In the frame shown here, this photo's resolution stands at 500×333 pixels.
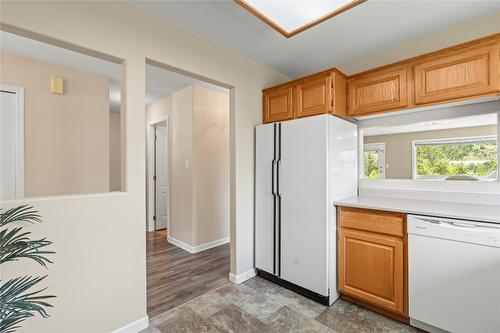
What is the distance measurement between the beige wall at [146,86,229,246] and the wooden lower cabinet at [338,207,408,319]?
6.90ft

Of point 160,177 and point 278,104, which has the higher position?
point 278,104

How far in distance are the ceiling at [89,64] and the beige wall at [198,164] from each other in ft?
0.75

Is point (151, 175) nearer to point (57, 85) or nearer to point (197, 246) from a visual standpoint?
point (197, 246)

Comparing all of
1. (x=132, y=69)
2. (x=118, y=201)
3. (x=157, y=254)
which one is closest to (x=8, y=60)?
(x=132, y=69)

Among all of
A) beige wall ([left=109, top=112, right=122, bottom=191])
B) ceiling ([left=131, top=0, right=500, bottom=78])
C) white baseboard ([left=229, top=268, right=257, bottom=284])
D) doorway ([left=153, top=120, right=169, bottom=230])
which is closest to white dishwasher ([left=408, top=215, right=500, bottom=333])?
white baseboard ([left=229, top=268, right=257, bottom=284])

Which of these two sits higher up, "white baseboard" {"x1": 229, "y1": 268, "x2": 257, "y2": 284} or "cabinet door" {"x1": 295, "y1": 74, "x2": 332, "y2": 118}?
"cabinet door" {"x1": 295, "y1": 74, "x2": 332, "y2": 118}

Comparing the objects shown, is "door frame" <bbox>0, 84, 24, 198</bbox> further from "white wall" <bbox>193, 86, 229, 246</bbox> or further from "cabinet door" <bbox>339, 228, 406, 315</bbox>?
"cabinet door" <bbox>339, 228, 406, 315</bbox>

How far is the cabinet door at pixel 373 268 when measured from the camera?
1879 millimetres

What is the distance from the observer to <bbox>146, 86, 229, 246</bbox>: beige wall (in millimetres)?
3543

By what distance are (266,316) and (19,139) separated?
314 centimetres

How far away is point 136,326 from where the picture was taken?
181cm

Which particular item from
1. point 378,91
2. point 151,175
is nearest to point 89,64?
point 151,175

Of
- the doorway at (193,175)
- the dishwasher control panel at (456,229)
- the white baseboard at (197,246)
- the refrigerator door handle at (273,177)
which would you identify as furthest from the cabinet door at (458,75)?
the white baseboard at (197,246)

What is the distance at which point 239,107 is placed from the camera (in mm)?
2617
